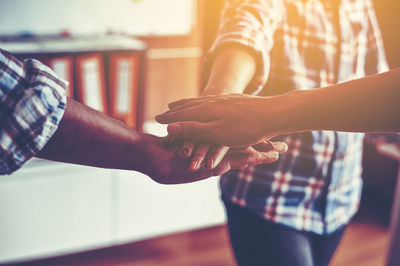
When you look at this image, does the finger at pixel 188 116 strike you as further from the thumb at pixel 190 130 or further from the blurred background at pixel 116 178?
the blurred background at pixel 116 178

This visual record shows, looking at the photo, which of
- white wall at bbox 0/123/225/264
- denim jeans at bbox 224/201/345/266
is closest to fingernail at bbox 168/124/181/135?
denim jeans at bbox 224/201/345/266

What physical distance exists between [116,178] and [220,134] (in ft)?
4.87

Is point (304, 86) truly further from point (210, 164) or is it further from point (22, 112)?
point (22, 112)

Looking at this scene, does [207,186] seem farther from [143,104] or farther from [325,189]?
[325,189]

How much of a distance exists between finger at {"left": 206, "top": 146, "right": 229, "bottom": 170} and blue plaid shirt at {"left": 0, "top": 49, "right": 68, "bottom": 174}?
0.29 metres

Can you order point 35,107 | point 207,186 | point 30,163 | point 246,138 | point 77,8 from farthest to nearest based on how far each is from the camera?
point 207,186 < point 77,8 < point 30,163 < point 246,138 < point 35,107

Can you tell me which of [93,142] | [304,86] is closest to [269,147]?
[304,86]

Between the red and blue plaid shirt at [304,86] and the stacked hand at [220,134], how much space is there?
161 millimetres

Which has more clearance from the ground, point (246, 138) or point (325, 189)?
point (246, 138)

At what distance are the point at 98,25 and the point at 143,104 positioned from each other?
496mm

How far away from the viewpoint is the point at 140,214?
2275 mm

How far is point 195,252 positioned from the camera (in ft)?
7.77

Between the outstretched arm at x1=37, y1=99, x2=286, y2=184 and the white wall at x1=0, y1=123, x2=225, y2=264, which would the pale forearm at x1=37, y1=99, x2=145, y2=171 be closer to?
the outstretched arm at x1=37, y1=99, x2=286, y2=184

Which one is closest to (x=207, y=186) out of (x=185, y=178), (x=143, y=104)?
(x=143, y=104)
